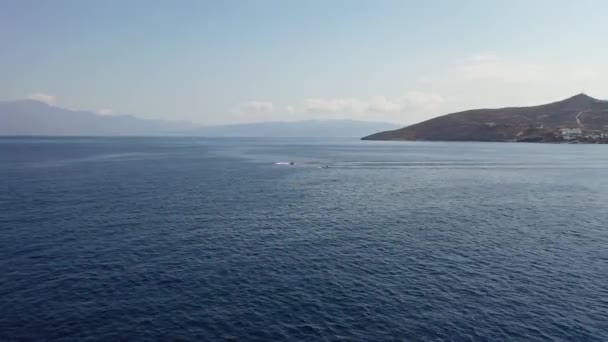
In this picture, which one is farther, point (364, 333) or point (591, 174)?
point (591, 174)

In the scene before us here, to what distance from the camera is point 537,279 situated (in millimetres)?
53625

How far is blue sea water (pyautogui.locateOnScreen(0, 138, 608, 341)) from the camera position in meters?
41.7

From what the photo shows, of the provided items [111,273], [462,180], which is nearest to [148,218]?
[111,273]

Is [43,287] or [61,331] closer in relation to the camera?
[61,331]

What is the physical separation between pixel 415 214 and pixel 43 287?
71.9 meters

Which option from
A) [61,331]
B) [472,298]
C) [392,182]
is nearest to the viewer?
[61,331]

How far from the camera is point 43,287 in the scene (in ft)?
162

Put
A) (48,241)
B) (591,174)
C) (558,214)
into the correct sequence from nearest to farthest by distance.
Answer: (48,241) < (558,214) < (591,174)

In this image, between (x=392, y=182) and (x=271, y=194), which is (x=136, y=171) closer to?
(x=271, y=194)

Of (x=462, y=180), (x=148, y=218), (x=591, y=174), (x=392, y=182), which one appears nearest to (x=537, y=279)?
(x=148, y=218)

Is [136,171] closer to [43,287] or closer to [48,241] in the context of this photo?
[48,241]

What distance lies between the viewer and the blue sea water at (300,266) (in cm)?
4166

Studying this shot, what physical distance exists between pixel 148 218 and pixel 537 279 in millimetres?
72138

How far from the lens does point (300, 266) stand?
57719 millimetres
